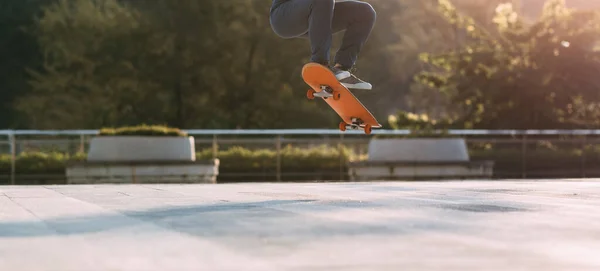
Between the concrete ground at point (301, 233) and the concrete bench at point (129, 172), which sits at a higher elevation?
the concrete bench at point (129, 172)

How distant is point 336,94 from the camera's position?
8.44 metres

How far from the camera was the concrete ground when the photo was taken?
2.80 metres

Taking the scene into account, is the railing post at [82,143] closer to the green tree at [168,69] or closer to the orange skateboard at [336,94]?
the orange skateboard at [336,94]

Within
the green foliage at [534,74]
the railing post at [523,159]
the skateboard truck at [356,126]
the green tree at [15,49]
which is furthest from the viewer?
the green tree at [15,49]

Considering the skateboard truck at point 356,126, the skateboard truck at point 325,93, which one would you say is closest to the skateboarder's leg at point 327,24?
the skateboard truck at point 325,93

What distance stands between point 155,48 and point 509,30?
13.0m

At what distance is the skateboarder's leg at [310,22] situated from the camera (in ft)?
24.5

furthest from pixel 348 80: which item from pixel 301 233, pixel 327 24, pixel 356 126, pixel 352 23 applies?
pixel 301 233

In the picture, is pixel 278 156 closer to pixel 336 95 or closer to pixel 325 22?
pixel 336 95

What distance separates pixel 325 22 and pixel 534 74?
13.7 metres

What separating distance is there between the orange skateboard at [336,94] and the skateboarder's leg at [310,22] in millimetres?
181

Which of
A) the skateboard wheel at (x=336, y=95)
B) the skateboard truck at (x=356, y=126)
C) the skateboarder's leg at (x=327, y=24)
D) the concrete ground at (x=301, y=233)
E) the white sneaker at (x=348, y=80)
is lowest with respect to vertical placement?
the concrete ground at (x=301, y=233)

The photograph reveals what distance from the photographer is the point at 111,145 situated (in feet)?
48.9

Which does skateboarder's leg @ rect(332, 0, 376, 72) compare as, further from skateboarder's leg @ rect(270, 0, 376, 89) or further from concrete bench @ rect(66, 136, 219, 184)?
concrete bench @ rect(66, 136, 219, 184)
